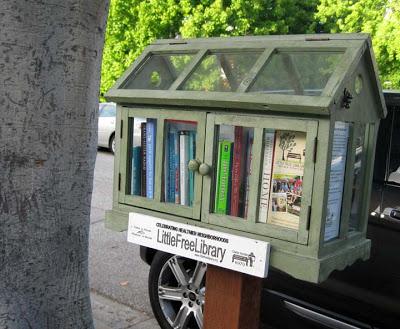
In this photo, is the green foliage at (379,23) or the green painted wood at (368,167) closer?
the green painted wood at (368,167)

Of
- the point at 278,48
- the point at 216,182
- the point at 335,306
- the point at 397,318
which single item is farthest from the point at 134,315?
the point at 278,48

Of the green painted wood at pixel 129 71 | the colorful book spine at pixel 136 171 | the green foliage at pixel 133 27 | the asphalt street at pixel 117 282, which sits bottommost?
the asphalt street at pixel 117 282

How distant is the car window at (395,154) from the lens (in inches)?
134

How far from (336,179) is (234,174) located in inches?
15.7

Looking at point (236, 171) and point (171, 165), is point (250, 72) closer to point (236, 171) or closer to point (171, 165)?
point (236, 171)

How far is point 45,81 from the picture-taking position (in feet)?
7.10

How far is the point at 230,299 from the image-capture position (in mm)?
2264

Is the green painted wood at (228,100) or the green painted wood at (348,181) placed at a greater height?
the green painted wood at (228,100)

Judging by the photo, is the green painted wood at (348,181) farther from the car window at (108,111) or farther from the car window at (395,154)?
the car window at (108,111)

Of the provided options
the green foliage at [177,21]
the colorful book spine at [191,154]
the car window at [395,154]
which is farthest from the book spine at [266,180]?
the green foliage at [177,21]

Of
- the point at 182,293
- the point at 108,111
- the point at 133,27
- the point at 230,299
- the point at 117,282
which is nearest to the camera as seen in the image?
the point at 230,299

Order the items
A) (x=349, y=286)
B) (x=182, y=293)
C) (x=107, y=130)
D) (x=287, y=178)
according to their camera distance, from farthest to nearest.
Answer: (x=107, y=130) → (x=182, y=293) → (x=349, y=286) → (x=287, y=178)

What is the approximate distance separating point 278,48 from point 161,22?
711 inches

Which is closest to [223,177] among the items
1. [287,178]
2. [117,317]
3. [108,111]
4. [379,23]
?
[287,178]
